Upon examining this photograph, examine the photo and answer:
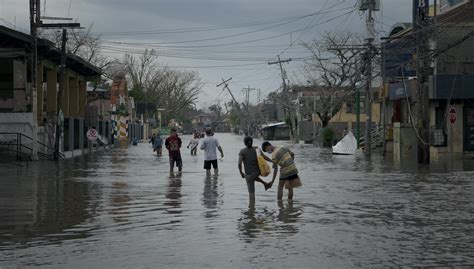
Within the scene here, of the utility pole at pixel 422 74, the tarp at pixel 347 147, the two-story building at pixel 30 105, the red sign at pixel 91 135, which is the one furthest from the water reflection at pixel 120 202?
the tarp at pixel 347 147

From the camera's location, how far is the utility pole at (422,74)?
99.7 ft

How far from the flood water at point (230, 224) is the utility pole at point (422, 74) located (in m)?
8.47

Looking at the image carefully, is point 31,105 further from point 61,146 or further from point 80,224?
point 80,224

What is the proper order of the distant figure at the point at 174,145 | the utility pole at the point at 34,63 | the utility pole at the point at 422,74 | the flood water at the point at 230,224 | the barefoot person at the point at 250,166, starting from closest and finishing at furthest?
the flood water at the point at 230,224
the barefoot person at the point at 250,166
the distant figure at the point at 174,145
the utility pole at the point at 422,74
the utility pole at the point at 34,63

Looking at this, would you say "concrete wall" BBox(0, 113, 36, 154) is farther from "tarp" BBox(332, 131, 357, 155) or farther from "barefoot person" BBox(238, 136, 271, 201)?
"barefoot person" BBox(238, 136, 271, 201)

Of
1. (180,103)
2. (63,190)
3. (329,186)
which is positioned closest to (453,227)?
(329,186)

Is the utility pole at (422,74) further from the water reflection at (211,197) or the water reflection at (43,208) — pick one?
the water reflection at (43,208)

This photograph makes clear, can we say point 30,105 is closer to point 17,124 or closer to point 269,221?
point 17,124

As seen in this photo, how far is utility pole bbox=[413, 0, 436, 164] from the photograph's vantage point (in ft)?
99.7

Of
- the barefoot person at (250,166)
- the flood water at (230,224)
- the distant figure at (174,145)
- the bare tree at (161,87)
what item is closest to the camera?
the flood water at (230,224)

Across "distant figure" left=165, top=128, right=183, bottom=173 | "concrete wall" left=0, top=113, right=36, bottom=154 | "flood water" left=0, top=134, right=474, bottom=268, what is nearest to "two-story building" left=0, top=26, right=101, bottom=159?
"concrete wall" left=0, top=113, right=36, bottom=154

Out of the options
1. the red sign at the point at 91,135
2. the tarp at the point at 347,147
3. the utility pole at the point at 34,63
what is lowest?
the tarp at the point at 347,147

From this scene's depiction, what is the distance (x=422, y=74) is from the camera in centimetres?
3055

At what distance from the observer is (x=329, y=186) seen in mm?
20578
